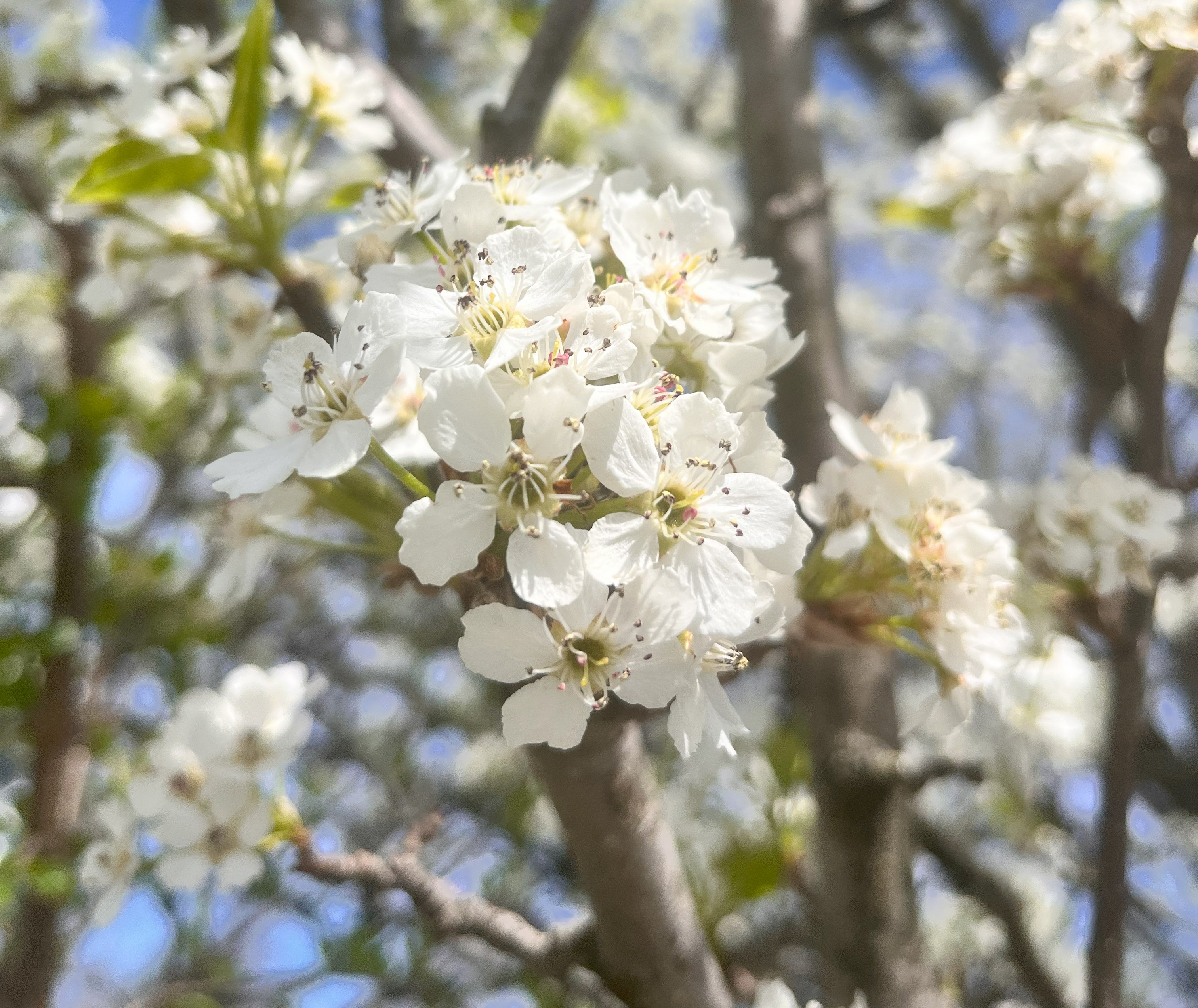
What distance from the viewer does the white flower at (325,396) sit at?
1.48 feet

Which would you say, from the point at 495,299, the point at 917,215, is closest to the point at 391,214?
the point at 495,299

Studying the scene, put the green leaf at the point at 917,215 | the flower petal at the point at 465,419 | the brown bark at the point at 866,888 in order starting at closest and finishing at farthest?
the flower petal at the point at 465,419 < the brown bark at the point at 866,888 < the green leaf at the point at 917,215

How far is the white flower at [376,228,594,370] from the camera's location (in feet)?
1.52

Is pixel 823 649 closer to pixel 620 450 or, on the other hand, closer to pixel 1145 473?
pixel 620 450

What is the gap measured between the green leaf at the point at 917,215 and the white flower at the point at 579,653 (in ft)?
3.40

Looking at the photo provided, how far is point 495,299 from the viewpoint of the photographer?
1.58 feet

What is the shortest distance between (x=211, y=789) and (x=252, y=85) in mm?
627

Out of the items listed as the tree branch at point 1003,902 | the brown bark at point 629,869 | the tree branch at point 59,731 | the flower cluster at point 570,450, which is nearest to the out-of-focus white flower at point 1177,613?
the tree branch at point 1003,902

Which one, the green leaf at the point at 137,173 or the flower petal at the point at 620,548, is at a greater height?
the flower petal at the point at 620,548

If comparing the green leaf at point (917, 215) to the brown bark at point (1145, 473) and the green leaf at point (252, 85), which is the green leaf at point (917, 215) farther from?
the green leaf at point (252, 85)

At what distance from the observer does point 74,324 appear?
1477 mm

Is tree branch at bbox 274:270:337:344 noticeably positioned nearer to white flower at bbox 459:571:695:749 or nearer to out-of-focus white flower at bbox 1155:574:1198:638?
white flower at bbox 459:571:695:749

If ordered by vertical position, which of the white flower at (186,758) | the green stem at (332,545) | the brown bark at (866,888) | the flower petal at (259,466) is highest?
the flower petal at (259,466)

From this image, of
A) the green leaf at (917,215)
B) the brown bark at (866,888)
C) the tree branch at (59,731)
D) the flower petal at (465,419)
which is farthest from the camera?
the green leaf at (917,215)
